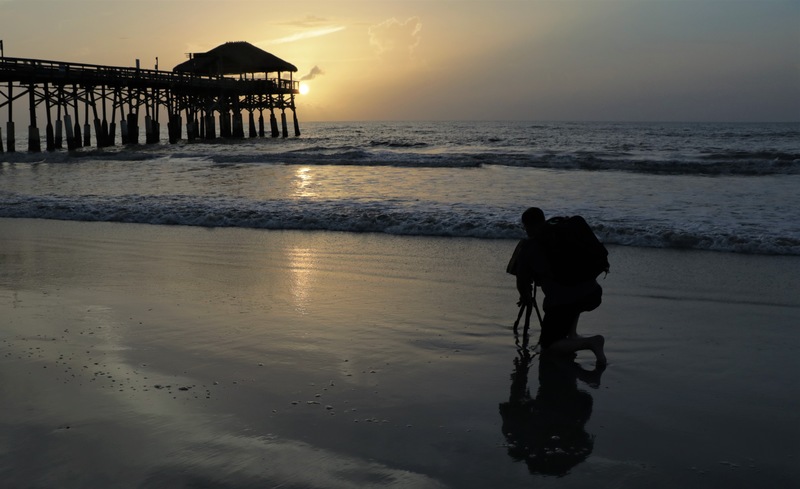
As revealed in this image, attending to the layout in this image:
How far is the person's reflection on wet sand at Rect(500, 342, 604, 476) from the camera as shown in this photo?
3.36 m

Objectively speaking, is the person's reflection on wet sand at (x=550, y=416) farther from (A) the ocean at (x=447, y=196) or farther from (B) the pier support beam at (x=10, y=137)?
(B) the pier support beam at (x=10, y=137)

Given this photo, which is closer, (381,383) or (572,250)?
(381,383)

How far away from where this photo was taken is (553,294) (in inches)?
185

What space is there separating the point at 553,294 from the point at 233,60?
46.0 m

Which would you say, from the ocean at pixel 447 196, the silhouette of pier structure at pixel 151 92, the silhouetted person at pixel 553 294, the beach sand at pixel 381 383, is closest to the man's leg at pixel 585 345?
the silhouetted person at pixel 553 294

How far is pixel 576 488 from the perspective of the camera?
121 inches

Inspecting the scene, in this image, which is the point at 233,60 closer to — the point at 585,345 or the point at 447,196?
the point at 447,196

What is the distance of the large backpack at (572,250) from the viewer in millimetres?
4484

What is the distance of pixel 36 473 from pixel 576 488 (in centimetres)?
227

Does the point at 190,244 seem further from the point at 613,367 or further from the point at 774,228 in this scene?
the point at 774,228

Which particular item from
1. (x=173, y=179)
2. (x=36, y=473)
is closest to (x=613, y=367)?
(x=36, y=473)

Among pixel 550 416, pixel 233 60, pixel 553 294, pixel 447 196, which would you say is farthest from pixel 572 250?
pixel 233 60

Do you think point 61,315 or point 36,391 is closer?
point 36,391

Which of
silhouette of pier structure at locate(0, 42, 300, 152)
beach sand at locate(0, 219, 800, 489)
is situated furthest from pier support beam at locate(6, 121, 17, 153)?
beach sand at locate(0, 219, 800, 489)
